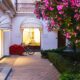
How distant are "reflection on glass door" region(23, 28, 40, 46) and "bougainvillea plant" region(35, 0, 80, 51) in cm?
2769

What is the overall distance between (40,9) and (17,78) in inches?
189

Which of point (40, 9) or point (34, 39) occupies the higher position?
point (40, 9)

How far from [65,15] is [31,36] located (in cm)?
2941

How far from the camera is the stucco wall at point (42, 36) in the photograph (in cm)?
3391

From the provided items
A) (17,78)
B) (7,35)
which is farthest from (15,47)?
(17,78)

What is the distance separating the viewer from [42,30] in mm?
34000

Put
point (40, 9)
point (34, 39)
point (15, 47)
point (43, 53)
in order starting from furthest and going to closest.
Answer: point (34, 39) → point (15, 47) → point (43, 53) → point (40, 9)

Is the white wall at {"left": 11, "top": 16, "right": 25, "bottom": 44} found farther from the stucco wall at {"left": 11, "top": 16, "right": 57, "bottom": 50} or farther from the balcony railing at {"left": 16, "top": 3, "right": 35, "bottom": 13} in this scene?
the balcony railing at {"left": 16, "top": 3, "right": 35, "bottom": 13}

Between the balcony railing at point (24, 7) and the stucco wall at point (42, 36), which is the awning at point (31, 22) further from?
the balcony railing at point (24, 7)

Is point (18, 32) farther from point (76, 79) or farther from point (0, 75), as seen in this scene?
point (76, 79)

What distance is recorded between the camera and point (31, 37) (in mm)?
39094

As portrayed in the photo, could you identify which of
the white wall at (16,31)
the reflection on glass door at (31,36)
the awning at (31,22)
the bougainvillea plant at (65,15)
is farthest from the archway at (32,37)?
the bougainvillea plant at (65,15)

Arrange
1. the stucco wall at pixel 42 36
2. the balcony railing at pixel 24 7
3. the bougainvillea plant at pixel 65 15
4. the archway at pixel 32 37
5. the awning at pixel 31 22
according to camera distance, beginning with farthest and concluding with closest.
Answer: the archway at pixel 32 37, the balcony railing at pixel 24 7, the awning at pixel 31 22, the stucco wall at pixel 42 36, the bougainvillea plant at pixel 65 15

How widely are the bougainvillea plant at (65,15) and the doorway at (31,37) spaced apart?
27.3 meters
